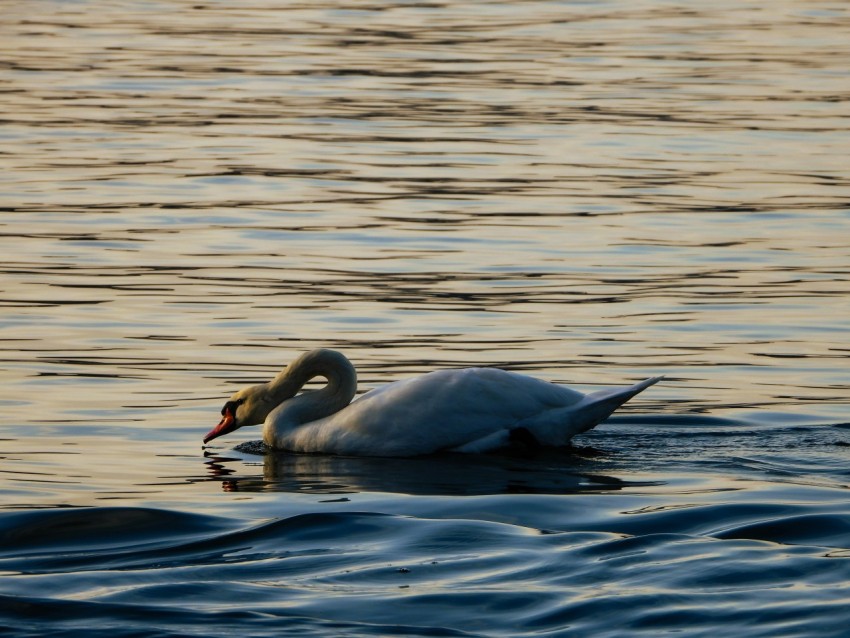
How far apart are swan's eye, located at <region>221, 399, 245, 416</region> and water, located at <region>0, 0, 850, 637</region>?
7.2 inches

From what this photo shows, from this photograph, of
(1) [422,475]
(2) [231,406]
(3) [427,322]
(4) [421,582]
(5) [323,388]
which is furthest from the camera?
(3) [427,322]

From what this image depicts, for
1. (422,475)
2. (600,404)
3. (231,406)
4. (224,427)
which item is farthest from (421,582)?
(231,406)

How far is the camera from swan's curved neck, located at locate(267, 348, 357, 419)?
1156 cm

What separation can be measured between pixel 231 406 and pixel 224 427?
0.18 metres

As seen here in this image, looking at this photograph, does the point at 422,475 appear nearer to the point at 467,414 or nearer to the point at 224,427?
the point at 467,414

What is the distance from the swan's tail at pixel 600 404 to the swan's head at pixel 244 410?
1973mm

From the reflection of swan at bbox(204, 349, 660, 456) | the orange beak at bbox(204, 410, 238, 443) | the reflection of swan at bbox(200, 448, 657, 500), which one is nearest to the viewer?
the reflection of swan at bbox(200, 448, 657, 500)

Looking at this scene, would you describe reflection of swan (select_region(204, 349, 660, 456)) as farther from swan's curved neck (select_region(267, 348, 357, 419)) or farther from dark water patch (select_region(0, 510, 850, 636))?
dark water patch (select_region(0, 510, 850, 636))

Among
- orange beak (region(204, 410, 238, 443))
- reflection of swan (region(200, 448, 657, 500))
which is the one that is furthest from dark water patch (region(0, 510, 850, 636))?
orange beak (region(204, 410, 238, 443))

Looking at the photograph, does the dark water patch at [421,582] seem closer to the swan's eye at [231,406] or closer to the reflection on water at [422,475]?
the reflection on water at [422,475]

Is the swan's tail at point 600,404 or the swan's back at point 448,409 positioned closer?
the swan's tail at point 600,404

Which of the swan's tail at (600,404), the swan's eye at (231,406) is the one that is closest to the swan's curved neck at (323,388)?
the swan's eye at (231,406)

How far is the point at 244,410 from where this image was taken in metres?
11.6

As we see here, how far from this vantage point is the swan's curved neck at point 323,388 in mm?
11562
